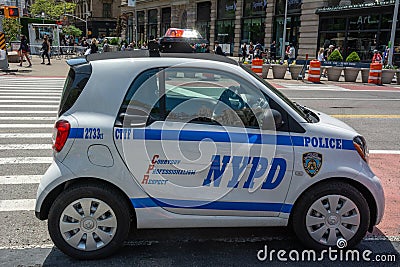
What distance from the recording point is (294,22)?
3503 cm

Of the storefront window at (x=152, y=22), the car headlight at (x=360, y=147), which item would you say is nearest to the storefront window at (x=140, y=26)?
the storefront window at (x=152, y=22)

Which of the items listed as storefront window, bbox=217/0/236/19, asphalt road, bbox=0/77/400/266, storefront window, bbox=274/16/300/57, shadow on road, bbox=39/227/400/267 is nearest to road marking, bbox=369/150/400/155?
asphalt road, bbox=0/77/400/266

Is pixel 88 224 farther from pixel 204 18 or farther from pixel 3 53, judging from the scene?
pixel 204 18

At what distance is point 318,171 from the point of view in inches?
138

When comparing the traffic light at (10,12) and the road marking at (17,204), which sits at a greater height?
the traffic light at (10,12)

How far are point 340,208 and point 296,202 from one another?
0.39m

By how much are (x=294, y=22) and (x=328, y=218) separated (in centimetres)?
3388

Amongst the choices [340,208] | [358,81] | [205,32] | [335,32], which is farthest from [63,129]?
[205,32]

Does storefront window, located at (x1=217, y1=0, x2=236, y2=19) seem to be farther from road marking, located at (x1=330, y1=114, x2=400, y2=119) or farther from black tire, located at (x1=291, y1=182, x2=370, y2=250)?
black tire, located at (x1=291, y1=182, x2=370, y2=250)

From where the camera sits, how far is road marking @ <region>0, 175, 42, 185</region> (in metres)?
5.40

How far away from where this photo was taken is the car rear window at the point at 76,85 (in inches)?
Result: 138

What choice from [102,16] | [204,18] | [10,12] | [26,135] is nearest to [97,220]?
[26,135]

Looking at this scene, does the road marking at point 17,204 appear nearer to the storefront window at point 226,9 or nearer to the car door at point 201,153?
the car door at point 201,153

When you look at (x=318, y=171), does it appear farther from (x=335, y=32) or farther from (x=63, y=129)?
(x=335, y=32)
